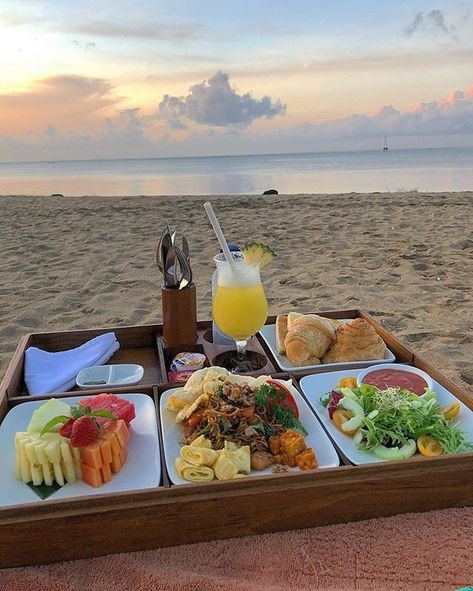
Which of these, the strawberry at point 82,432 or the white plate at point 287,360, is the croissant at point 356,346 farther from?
the strawberry at point 82,432

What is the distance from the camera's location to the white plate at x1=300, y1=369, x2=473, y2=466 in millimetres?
1278

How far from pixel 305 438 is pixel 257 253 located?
66 centimetres

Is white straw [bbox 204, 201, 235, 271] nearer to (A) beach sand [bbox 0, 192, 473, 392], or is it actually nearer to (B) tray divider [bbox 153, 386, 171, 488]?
(B) tray divider [bbox 153, 386, 171, 488]

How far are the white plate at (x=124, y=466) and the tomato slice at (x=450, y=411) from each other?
0.76m

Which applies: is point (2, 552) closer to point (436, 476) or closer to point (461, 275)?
point (436, 476)

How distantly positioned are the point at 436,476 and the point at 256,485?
398mm

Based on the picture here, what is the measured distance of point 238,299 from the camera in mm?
1775

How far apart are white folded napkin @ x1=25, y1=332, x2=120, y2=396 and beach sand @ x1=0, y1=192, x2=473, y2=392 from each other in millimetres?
1405

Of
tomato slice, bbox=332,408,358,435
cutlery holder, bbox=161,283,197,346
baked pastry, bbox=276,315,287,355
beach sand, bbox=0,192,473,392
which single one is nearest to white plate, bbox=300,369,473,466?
tomato slice, bbox=332,408,358,435

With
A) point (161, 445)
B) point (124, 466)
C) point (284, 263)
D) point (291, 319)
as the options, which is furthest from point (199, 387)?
point (284, 263)

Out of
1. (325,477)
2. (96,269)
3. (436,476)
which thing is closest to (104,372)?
(325,477)

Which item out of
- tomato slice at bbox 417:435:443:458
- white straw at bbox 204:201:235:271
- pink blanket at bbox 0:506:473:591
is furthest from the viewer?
white straw at bbox 204:201:235:271

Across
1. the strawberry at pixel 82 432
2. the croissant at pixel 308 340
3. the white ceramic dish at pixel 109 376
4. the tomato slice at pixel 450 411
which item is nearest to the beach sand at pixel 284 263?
the croissant at pixel 308 340

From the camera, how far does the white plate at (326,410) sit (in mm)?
1278
